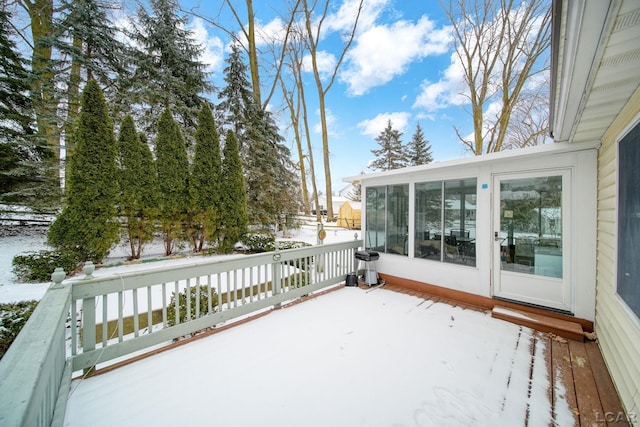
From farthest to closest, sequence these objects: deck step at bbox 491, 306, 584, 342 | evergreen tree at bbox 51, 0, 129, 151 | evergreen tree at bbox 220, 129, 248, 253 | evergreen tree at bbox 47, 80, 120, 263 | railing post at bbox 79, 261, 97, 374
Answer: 1. evergreen tree at bbox 51, 0, 129, 151
2. evergreen tree at bbox 220, 129, 248, 253
3. evergreen tree at bbox 47, 80, 120, 263
4. deck step at bbox 491, 306, 584, 342
5. railing post at bbox 79, 261, 97, 374

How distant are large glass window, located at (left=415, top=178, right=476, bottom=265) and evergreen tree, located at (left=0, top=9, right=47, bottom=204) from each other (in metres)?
9.81

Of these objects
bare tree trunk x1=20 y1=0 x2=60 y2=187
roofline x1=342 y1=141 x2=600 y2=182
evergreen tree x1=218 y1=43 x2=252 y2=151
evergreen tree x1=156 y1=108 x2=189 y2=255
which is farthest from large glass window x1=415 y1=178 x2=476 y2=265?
bare tree trunk x1=20 y1=0 x2=60 y2=187

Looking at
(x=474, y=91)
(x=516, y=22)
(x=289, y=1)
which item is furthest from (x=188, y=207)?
(x=516, y=22)

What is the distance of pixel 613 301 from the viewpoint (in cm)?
206

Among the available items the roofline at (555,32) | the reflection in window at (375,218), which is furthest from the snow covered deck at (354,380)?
the roofline at (555,32)

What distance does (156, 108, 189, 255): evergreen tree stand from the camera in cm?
611

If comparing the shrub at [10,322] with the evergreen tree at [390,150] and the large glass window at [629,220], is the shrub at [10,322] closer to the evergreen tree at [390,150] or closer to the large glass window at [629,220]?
the large glass window at [629,220]

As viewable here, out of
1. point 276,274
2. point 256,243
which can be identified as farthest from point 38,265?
point 276,274

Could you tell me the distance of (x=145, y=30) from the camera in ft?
27.3

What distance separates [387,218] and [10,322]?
4967 mm

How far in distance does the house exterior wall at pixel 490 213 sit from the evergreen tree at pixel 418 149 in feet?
52.3

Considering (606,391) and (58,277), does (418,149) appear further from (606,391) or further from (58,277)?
(58,277)

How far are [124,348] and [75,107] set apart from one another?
9235 mm

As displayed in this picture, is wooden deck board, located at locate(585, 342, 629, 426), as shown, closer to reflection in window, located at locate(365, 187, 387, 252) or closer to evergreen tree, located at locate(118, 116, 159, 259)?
reflection in window, located at locate(365, 187, 387, 252)
